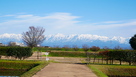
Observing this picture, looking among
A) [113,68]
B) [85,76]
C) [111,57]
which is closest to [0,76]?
[85,76]

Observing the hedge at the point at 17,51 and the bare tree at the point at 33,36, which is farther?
the bare tree at the point at 33,36

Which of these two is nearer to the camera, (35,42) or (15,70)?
(15,70)

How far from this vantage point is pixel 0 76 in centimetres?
2025

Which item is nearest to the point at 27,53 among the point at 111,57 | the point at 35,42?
the point at 111,57

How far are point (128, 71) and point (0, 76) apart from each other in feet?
38.2

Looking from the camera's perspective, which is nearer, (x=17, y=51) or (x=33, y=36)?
(x=17, y=51)

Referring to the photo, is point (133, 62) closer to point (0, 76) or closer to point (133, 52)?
point (133, 52)

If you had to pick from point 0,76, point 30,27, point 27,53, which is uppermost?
point 30,27

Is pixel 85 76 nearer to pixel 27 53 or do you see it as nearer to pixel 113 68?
pixel 113 68

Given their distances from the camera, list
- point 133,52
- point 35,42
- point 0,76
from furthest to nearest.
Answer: point 35,42 < point 133,52 < point 0,76

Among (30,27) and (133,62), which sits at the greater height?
(30,27)

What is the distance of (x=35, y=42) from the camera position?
276ft

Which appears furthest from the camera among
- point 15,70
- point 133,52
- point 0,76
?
point 133,52

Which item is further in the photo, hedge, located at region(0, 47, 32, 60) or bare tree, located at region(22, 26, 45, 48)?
bare tree, located at region(22, 26, 45, 48)
